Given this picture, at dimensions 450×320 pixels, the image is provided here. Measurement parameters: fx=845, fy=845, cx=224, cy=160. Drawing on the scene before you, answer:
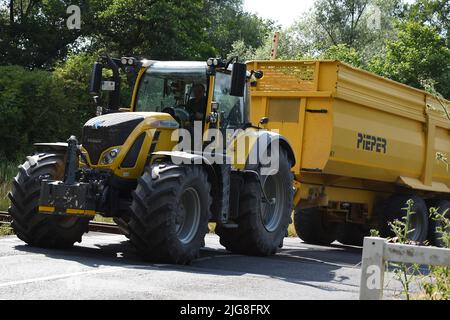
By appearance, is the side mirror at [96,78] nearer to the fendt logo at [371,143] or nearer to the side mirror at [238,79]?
the side mirror at [238,79]

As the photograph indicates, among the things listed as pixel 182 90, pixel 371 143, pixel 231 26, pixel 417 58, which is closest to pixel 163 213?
pixel 182 90

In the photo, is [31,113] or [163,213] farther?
[31,113]

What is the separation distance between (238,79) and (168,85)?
4.45ft

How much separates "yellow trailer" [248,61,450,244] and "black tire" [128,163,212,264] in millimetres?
3957

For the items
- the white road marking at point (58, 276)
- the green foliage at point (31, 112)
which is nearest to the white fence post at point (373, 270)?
the white road marking at point (58, 276)

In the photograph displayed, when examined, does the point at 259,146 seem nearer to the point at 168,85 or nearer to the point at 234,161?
the point at 234,161

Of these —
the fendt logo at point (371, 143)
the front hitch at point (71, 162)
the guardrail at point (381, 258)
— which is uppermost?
the fendt logo at point (371, 143)

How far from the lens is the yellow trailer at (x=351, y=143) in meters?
14.0

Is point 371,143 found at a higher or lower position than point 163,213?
higher

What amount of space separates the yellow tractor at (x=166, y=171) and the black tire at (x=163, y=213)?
0.01 m

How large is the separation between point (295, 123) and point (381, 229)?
3107mm

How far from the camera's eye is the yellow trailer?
14.0 metres

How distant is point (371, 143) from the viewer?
1514 centimetres

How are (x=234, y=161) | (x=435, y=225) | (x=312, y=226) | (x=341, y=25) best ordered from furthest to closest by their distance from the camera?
(x=341, y=25)
(x=435, y=225)
(x=312, y=226)
(x=234, y=161)
